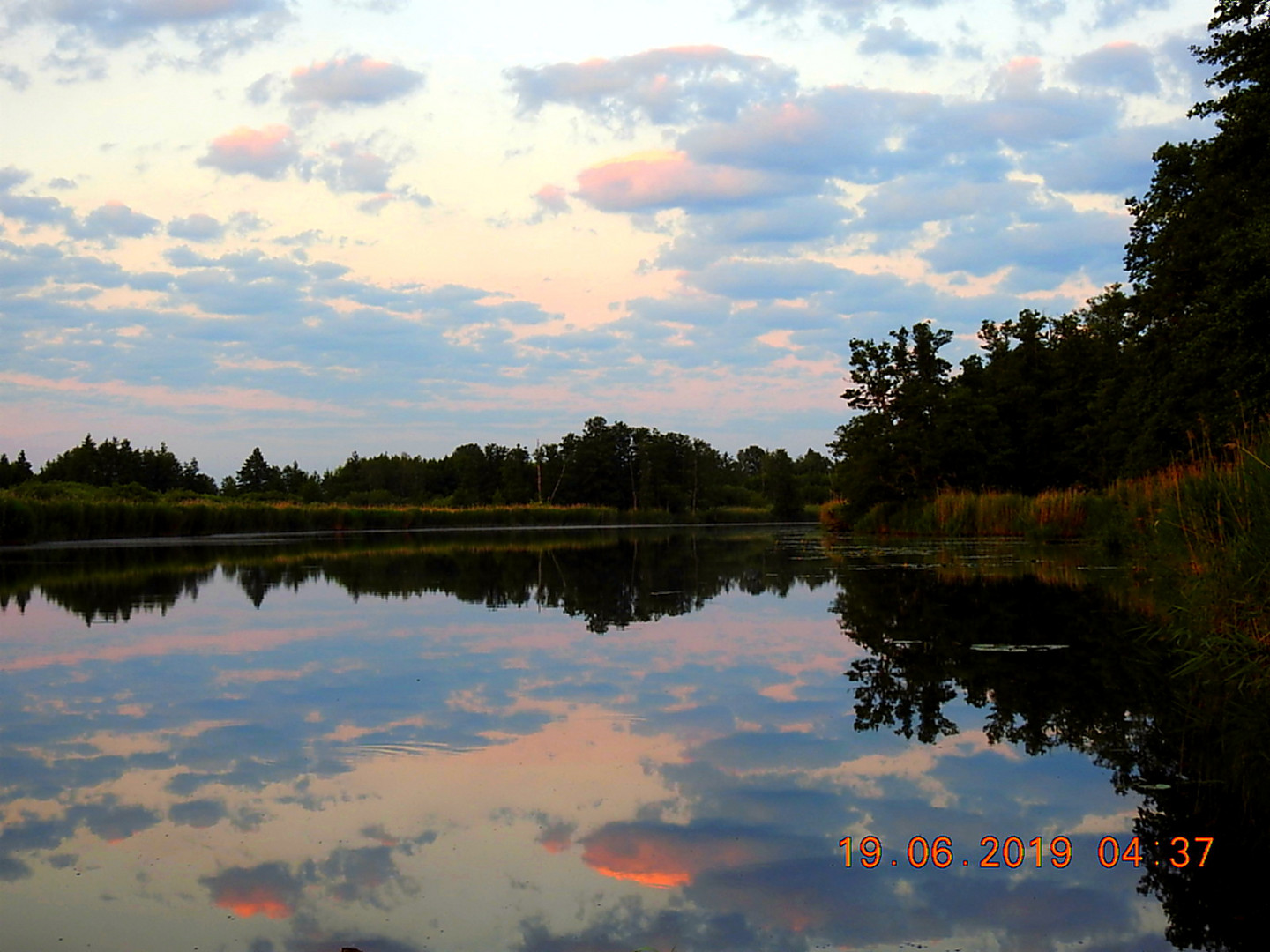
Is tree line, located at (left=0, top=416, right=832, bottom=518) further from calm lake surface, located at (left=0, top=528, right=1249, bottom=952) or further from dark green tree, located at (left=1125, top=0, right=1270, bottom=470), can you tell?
calm lake surface, located at (left=0, top=528, right=1249, bottom=952)

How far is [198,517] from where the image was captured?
3894cm

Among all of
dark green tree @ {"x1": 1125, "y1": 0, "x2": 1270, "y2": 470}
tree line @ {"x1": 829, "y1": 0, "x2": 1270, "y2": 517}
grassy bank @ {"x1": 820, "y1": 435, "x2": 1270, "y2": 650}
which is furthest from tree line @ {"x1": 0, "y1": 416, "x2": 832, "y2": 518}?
grassy bank @ {"x1": 820, "y1": 435, "x2": 1270, "y2": 650}

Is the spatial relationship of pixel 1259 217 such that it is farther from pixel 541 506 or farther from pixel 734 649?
pixel 541 506

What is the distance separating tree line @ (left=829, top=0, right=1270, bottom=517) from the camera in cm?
1902

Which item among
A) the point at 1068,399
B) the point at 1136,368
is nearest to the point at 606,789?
the point at 1136,368

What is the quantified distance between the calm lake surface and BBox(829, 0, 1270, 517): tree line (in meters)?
4.58

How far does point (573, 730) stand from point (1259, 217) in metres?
18.3

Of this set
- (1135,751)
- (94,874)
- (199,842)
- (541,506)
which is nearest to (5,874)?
(94,874)

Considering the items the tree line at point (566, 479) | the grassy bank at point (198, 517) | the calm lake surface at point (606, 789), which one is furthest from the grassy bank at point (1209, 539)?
the tree line at point (566, 479)

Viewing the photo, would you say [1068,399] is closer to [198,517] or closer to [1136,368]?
[1136,368]

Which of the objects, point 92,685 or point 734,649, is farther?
point 734,649

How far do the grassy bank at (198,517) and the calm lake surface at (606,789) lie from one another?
2404 cm

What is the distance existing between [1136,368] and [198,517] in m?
32.9

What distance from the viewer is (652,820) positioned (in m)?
3.99
